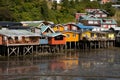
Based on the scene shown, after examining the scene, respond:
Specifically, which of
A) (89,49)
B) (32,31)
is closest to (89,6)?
(89,49)

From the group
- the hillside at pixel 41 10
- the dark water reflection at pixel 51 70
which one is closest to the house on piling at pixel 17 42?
the dark water reflection at pixel 51 70

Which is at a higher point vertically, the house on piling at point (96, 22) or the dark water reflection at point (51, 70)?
the house on piling at point (96, 22)

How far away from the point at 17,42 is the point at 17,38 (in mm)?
551

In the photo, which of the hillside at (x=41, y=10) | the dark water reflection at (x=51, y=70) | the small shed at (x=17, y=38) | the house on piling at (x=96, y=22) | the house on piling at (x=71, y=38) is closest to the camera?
the dark water reflection at (x=51, y=70)

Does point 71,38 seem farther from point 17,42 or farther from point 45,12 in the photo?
point 45,12

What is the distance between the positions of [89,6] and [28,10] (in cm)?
2767

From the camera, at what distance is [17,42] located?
50.7 meters

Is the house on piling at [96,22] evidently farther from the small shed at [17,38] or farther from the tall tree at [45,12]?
the small shed at [17,38]

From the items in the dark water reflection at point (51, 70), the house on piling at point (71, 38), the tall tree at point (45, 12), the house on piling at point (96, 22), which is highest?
the tall tree at point (45, 12)

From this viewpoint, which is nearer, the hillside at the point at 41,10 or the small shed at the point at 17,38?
the small shed at the point at 17,38

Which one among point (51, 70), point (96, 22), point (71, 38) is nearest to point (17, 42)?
point (51, 70)

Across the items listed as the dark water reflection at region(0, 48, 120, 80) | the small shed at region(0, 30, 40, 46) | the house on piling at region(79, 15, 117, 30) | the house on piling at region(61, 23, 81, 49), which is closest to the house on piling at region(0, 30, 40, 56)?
the small shed at region(0, 30, 40, 46)

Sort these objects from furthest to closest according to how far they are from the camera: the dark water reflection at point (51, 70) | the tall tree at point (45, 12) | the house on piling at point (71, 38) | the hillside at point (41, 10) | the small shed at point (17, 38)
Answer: the tall tree at point (45, 12), the hillside at point (41, 10), the house on piling at point (71, 38), the small shed at point (17, 38), the dark water reflection at point (51, 70)

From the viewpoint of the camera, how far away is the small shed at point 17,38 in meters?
49.6
